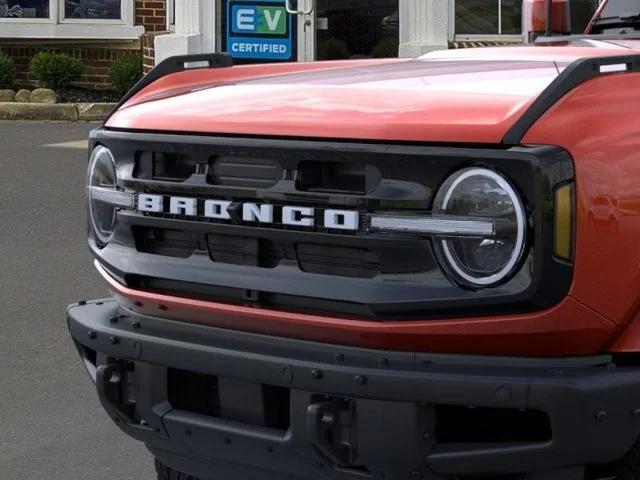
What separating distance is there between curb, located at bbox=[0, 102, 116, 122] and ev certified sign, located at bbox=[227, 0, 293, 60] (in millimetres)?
1859

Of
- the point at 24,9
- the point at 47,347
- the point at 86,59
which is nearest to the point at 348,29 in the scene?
the point at 86,59

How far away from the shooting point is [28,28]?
1891cm

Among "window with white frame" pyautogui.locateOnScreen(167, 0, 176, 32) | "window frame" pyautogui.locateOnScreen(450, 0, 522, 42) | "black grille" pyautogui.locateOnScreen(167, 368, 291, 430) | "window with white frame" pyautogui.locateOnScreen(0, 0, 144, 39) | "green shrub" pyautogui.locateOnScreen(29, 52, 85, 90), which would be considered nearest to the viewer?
"black grille" pyautogui.locateOnScreen(167, 368, 291, 430)

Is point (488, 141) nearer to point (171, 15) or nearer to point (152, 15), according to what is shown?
point (171, 15)

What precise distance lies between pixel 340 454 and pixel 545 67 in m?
1.15

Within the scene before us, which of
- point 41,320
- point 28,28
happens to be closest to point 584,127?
point 41,320

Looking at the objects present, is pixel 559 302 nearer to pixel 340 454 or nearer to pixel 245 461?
pixel 340 454

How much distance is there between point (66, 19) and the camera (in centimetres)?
1897

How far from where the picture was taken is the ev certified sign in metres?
17.7

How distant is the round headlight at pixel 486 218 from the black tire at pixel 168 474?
1269 millimetres

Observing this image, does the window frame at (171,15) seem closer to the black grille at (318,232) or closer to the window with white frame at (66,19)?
the window with white frame at (66,19)

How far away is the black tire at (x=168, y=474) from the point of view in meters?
4.09

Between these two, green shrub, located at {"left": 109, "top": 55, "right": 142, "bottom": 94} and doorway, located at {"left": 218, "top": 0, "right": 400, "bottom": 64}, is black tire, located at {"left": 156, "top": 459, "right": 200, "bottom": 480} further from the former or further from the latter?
green shrub, located at {"left": 109, "top": 55, "right": 142, "bottom": 94}

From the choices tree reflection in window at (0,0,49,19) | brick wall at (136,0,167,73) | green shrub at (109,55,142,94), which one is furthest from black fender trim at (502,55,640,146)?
tree reflection in window at (0,0,49,19)
